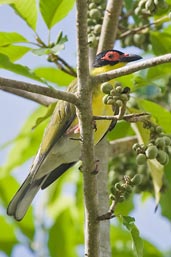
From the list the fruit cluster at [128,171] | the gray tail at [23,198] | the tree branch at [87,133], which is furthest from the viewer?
the fruit cluster at [128,171]

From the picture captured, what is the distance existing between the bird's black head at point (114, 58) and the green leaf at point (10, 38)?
0.53 metres

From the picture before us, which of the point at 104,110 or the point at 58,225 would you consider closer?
the point at 104,110

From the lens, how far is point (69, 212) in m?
4.66

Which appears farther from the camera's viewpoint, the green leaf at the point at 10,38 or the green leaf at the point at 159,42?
the green leaf at the point at 159,42

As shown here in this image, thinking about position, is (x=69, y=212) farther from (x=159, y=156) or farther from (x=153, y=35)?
(x=159, y=156)

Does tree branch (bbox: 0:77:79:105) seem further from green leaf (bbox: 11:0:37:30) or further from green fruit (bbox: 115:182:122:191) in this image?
green leaf (bbox: 11:0:37:30)

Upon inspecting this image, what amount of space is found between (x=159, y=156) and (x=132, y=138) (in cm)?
130

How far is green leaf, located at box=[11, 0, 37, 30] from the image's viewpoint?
11.8ft

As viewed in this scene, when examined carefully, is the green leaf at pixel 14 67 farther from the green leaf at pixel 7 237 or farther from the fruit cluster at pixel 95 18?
the green leaf at pixel 7 237

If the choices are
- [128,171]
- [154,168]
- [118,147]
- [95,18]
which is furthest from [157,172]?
[95,18]

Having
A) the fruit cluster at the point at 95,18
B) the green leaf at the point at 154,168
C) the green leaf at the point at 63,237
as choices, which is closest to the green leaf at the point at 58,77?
the fruit cluster at the point at 95,18

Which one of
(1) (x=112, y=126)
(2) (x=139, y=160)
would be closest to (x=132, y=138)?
(1) (x=112, y=126)

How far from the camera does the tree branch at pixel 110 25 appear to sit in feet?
12.3

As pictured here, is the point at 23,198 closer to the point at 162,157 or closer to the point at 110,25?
the point at 110,25
